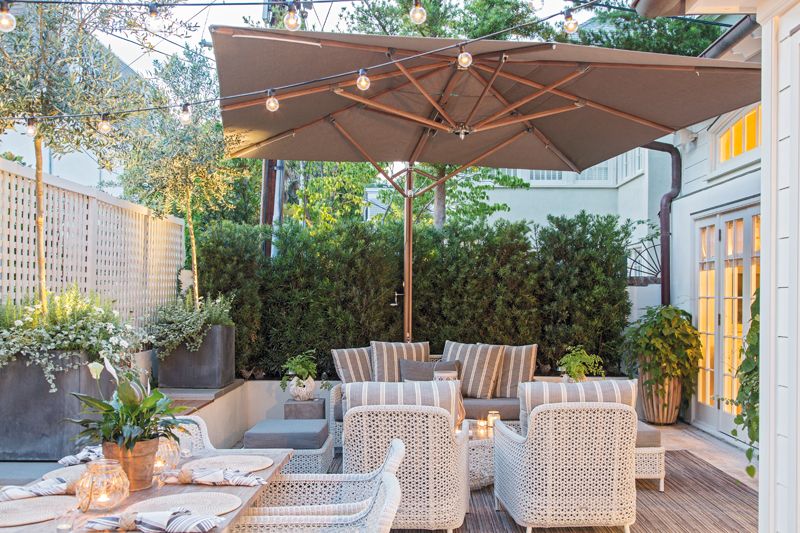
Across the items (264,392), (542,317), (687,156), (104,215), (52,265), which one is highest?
(687,156)

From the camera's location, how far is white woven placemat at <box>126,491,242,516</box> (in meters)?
2.48

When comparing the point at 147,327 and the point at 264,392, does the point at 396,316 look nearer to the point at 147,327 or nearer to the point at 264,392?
the point at 264,392

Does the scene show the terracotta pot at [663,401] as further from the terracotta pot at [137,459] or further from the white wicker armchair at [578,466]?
the terracotta pot at [137,459]

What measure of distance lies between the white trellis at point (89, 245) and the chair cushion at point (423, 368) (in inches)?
97.0

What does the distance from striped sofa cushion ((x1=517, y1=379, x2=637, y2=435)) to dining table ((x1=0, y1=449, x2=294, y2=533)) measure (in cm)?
147

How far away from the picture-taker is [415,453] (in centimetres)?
410

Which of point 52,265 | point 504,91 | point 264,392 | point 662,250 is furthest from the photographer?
point 662,250

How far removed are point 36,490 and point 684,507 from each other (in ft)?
13.7

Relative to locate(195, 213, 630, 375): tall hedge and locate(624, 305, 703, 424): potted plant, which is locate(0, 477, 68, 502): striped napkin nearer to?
locate(195, 213, 630, 375): tall hedge

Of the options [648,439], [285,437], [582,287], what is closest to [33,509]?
[285,437]

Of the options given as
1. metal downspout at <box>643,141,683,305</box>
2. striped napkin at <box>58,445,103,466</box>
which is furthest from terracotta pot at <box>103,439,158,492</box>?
metal downspout at <box>643,141,683,305</box>

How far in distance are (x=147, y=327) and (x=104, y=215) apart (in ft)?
3.88

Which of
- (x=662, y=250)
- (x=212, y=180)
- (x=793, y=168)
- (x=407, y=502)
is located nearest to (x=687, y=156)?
(x=662, y=250)

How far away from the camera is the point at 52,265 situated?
16.9 ft
